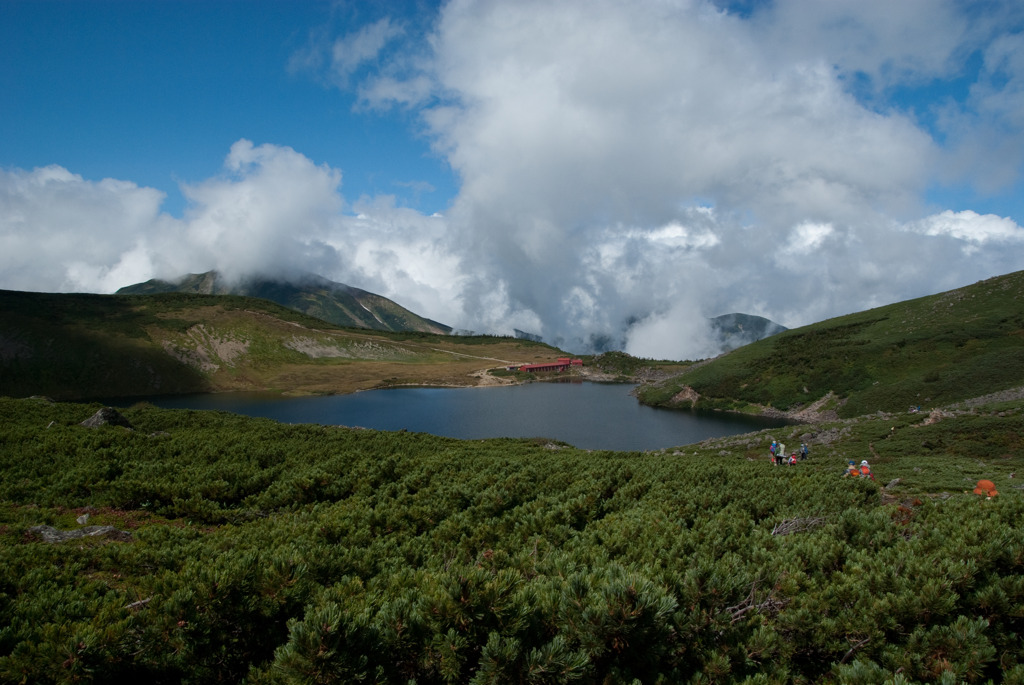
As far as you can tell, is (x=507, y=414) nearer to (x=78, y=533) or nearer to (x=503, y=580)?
(x=78, y=533)

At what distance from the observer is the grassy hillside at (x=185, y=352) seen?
363 ft

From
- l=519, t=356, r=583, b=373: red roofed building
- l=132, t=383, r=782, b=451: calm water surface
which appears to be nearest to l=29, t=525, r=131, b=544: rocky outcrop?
l=132, t=383, r=782, b=451: calm water surface

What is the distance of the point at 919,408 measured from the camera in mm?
56438

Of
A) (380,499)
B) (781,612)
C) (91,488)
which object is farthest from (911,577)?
(91,488)

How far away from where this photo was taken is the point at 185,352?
429 feet

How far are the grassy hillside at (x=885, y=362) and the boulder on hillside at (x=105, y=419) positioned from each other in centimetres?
7523

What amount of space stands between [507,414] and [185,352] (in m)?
104

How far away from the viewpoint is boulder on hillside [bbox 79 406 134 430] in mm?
20797

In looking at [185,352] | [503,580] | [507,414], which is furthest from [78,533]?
[185,352]

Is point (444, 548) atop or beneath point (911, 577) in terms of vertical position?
beneath

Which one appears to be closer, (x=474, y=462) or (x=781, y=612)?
(x=781, y=612)

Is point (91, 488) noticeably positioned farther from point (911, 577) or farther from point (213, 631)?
point (911, 577)

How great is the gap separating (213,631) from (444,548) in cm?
435

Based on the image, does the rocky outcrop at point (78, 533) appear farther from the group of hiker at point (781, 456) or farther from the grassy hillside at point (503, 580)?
the group of hiker at point (781, 456)
